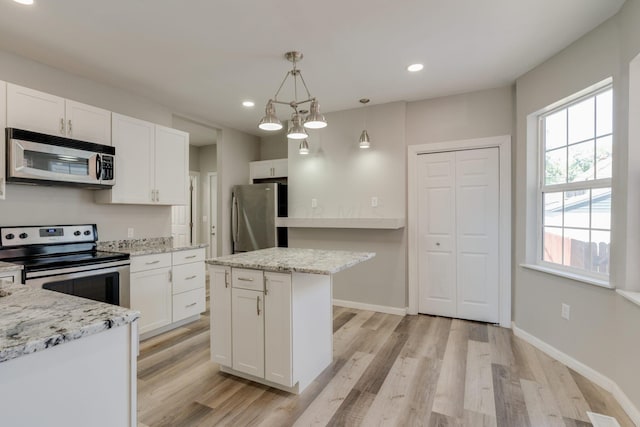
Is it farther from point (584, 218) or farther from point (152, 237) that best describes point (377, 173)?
point (152, 237)

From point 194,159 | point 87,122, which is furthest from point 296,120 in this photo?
point 194,159

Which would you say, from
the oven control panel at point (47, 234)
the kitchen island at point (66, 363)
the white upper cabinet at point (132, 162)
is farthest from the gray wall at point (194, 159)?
the kitchen island at point (66, 363)

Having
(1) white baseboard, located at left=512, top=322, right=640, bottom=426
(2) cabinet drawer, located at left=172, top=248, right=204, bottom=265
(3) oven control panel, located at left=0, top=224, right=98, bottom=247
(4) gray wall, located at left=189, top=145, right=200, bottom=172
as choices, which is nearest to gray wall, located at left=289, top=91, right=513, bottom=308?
(1) white baseboard, located at left=512, top=322, right=640, bottom=426

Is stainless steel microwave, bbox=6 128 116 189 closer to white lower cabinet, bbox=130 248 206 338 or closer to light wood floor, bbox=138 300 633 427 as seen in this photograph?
white lower cabinet, bbox=130 248 206 338

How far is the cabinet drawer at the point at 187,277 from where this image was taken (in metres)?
3.33

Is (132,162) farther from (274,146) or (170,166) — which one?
(274,146)

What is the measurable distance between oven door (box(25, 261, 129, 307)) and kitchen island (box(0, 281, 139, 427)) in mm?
1356

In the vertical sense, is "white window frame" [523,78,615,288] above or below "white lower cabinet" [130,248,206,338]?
above

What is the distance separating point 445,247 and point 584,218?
1.36 metres

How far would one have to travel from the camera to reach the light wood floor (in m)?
1.90

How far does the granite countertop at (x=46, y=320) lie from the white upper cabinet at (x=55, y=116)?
1.93m

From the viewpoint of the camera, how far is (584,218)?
259 centimetres

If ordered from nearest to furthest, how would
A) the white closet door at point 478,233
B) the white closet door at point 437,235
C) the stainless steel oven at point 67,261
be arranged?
the stainless steel oven at point 67,261 < the white closet door at point 478,233 < the white closet door at point 437,235

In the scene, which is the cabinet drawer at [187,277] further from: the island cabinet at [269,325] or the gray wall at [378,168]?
the gray wall at [378,168]
